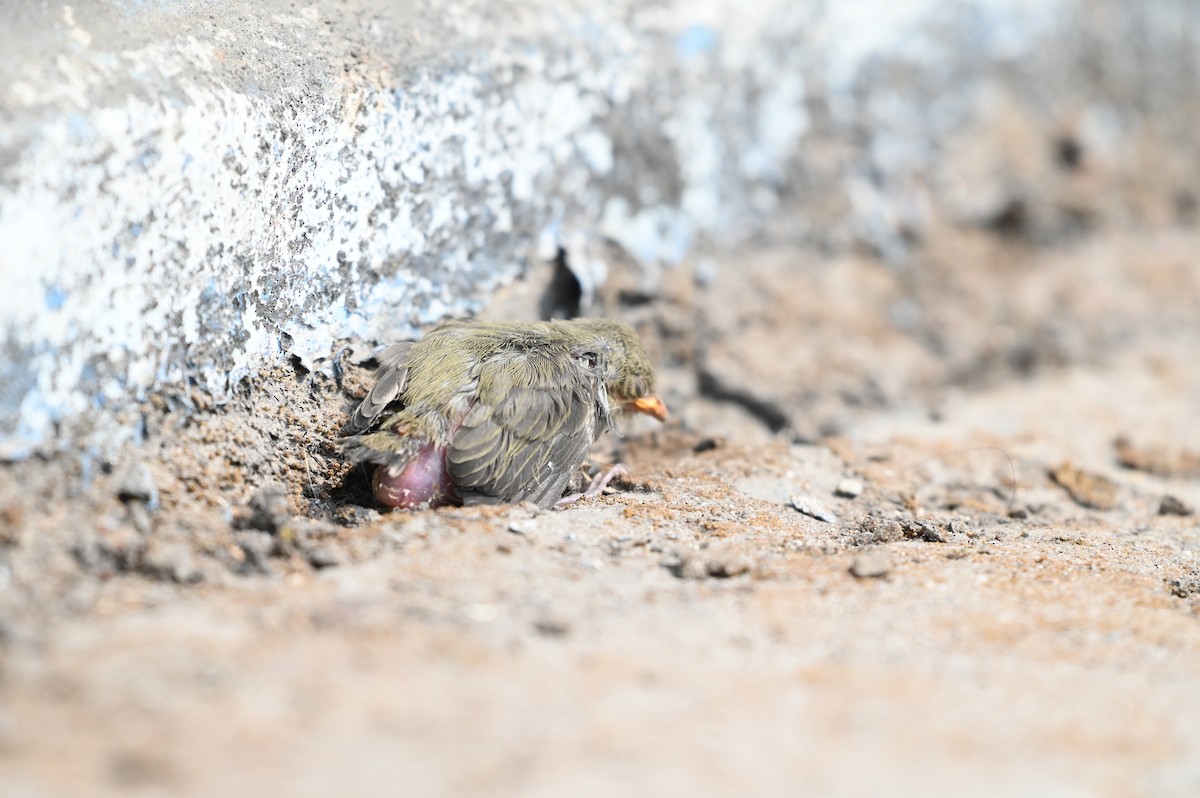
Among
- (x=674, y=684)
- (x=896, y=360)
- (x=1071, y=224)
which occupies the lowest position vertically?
(x=674, y=684)

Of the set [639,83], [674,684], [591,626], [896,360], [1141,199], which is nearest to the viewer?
[674,684]

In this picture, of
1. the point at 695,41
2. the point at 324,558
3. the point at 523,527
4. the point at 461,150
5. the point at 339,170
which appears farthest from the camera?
the point at 695,41

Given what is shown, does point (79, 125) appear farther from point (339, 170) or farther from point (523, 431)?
point (523, 431)

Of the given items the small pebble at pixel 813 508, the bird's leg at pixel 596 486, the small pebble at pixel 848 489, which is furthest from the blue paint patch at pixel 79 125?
the small pebble at pixel 848 489

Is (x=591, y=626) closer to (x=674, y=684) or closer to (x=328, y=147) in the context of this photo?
(x=674, y=684)

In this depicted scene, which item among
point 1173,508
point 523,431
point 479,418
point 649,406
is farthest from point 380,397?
point 1173,508

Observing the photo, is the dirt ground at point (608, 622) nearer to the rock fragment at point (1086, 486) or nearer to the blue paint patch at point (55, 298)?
the rock fragment at point (1086, 486)

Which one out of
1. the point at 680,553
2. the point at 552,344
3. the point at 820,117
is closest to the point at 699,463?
the point at 552,344
